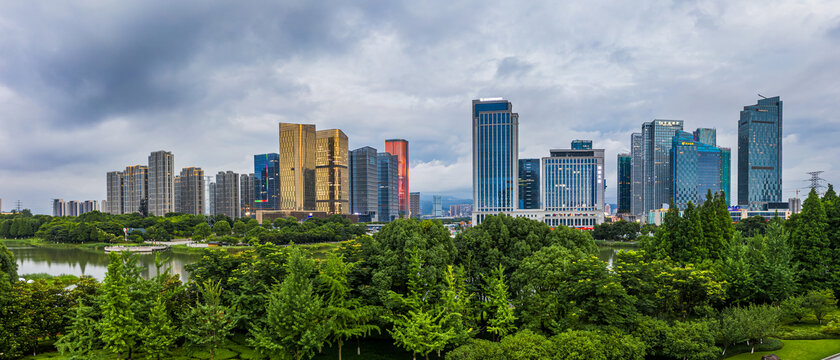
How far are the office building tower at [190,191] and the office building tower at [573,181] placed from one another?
413 feet

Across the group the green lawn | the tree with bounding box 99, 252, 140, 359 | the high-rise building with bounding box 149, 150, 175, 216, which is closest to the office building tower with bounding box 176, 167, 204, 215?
the high-rise building with bounding box 149, 150, 175, 216

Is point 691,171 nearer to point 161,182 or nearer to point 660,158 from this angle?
point 660,158

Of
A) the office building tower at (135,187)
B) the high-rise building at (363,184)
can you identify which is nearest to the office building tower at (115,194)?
the office building tower at (135,187)

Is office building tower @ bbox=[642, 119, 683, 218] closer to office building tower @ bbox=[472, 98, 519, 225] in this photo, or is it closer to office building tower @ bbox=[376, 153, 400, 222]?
office building tower @ bbox=[472, 98, 519, 225]

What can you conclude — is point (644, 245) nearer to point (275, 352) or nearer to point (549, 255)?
point (549, 255)

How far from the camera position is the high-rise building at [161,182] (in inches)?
5433

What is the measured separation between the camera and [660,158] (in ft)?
529

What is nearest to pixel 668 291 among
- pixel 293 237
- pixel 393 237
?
pixel 393 237

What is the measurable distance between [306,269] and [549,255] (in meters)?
11.8

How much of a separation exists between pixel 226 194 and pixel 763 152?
8234 inches

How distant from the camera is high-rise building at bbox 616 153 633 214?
188875mm

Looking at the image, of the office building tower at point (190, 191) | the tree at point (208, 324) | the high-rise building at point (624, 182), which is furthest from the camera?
the high-rise building at point (624, 182)

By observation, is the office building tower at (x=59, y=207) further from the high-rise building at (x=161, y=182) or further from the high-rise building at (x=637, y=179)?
the high-rise building at (x=637, y=179)

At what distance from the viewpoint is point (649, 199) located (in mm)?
168125
